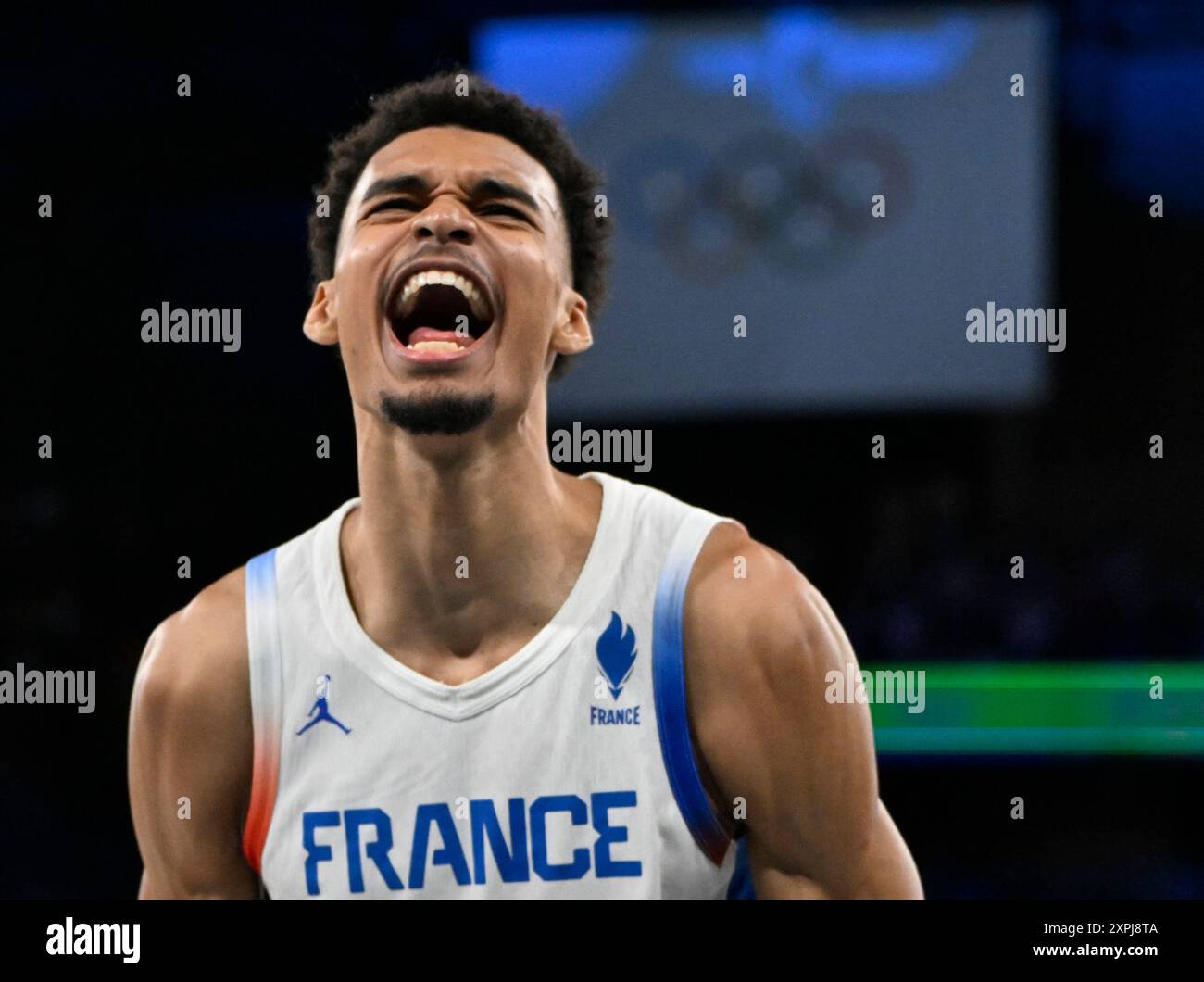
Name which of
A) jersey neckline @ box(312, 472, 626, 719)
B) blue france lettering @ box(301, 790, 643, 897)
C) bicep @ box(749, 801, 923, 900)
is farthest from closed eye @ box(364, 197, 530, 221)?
bicep @ box(749, 801, 923, 900)

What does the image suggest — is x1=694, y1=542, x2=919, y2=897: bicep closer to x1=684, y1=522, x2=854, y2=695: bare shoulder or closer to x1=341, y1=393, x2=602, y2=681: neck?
x1=684, y1=522, x2=854, y2=695: bare shoulder

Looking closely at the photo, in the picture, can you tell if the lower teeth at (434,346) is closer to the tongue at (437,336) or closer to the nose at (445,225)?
the tongue at (437,336)

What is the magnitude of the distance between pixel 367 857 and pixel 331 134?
1252 millimetres

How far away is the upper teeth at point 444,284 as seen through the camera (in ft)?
6.19

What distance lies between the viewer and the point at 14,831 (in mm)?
2574

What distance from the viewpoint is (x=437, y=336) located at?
1922 millimetres

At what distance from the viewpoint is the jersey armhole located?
1.88 metres

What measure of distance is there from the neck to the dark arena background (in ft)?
1.76

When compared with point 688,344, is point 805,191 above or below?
above

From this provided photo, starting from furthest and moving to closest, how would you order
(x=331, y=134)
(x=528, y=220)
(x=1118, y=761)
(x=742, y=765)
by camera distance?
(x=1118, y=761)
(x=331, y=134)
(x=528, y=220)
(x=742, y=765)

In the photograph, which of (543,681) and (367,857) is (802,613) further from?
(367,857)

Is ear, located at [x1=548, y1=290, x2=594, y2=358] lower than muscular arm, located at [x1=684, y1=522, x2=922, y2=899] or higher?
higher

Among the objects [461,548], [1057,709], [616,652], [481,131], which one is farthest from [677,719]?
[1057,709]
